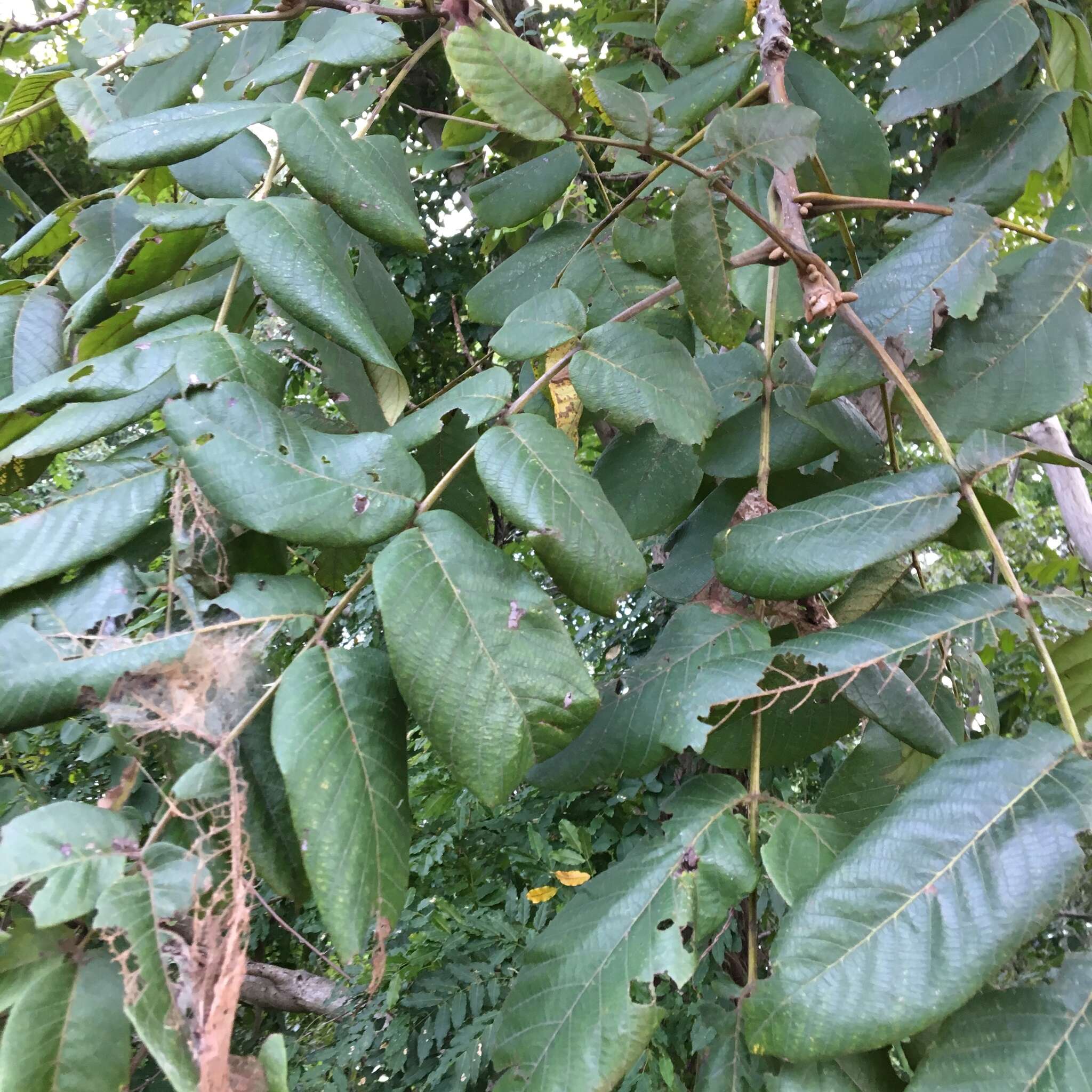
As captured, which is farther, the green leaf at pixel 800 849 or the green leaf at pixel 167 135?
the green leaf at pixel 167 135

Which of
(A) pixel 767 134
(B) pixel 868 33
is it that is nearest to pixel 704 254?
(A) pixel 767 134

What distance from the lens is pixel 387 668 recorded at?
60cm

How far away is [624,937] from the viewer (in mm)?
546

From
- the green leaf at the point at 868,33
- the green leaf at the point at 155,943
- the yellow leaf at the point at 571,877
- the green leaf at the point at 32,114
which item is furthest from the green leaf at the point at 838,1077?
the yellow leaf at the point at 571,877

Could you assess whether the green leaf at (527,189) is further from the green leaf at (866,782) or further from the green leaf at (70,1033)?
the green leaf at (70,1033)

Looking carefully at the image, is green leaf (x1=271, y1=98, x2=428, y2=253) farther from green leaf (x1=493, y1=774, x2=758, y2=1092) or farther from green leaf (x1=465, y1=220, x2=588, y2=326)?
green leaf (x1=493, y1=774, x2=758, y2=1092)

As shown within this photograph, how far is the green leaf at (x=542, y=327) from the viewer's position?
739mm

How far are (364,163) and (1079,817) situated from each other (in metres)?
0.70

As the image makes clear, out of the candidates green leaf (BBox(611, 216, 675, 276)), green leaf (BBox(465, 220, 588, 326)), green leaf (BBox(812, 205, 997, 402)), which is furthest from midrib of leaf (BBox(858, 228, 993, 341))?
green leaf (BBox(465, 220, 588, 326))

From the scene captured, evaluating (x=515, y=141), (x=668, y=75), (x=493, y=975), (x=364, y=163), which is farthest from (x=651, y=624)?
(x=364, y=163)

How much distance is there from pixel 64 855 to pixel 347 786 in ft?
0.50

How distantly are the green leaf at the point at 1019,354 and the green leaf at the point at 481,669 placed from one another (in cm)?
41

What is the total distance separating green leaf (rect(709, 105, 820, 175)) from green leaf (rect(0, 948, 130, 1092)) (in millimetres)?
747

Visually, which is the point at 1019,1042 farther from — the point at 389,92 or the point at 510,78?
the point at 389,92
